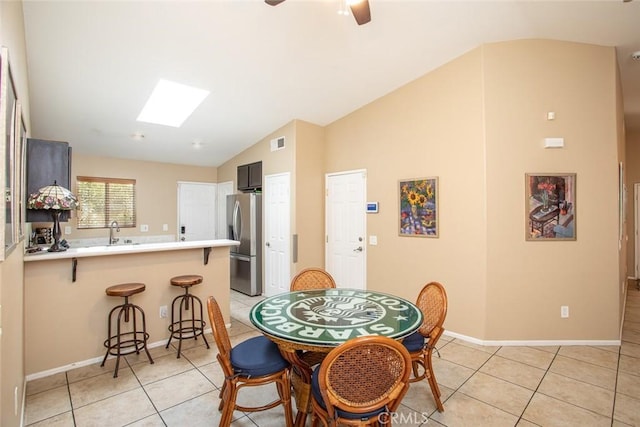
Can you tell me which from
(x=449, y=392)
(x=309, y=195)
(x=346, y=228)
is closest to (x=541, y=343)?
(x=449, y=392)

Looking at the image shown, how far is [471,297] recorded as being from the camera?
11.3ft

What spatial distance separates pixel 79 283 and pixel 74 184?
10.1ft

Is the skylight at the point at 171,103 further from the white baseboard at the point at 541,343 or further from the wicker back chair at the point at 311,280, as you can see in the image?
the white baseboard at the point at 541,343

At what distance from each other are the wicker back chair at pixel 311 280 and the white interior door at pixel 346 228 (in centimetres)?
156

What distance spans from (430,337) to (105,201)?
560cm

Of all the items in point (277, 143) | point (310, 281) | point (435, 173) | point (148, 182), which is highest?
point (277, 143)

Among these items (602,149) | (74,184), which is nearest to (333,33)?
(602,149)

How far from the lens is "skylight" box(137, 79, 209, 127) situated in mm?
3748

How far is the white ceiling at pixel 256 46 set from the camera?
8.47 ft

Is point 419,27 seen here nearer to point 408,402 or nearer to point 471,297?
point 471,297

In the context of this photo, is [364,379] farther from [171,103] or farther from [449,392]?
[171,103]

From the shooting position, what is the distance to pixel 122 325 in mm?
3123

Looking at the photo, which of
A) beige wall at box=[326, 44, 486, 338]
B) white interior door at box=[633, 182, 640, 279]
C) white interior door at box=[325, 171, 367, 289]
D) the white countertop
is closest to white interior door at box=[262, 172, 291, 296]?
white interior door at box=[325, 171, 367, 289]

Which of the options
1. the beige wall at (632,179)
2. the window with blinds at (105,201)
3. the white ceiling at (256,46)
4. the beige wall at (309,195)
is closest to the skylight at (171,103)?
the white ceiling at (256,46)
